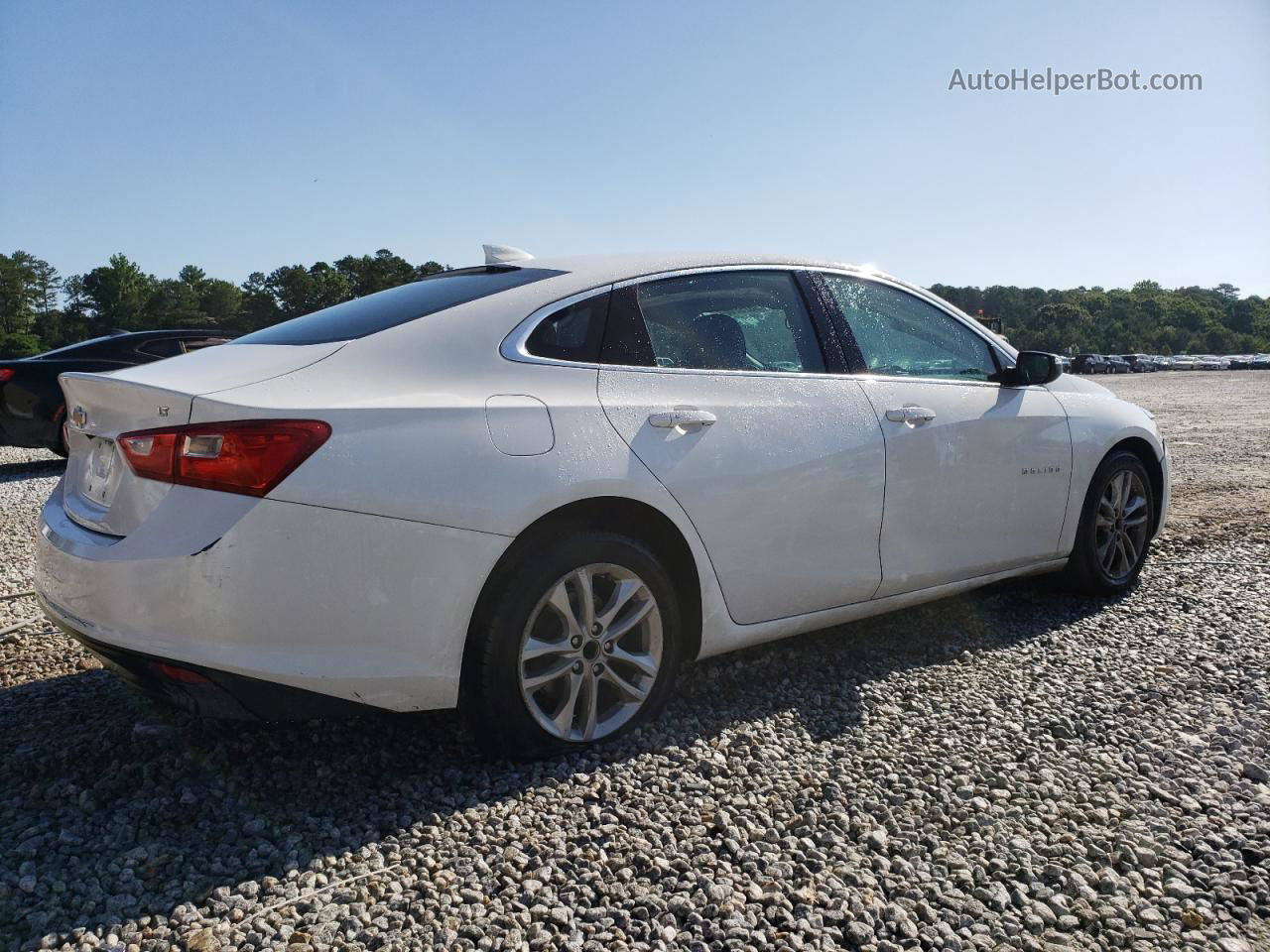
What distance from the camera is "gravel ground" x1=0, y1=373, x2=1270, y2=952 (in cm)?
220

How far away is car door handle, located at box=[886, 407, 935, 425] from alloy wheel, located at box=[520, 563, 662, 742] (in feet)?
4.10

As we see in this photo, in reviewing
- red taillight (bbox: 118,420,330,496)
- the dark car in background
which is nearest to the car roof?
red taillight (bbox: 118,420,330,496)

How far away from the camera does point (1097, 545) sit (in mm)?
4664

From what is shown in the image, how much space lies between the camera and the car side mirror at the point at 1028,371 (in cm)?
427

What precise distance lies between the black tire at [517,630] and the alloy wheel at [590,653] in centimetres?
2

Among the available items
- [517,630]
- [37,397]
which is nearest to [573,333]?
[517,630]

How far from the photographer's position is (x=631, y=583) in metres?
3.01

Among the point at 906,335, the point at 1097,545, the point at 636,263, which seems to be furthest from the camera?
the point at 1097,545

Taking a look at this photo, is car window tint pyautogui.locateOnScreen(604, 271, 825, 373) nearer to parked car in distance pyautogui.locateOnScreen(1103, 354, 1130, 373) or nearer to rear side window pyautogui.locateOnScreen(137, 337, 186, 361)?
rear side window pyautogui.locateOnScreen(137, 337, 186, 361)

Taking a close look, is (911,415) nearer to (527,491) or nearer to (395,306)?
(527,491)

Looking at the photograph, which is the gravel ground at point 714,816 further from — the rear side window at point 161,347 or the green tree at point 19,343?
the green tree at point 19,343

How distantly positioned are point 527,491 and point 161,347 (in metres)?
8.97

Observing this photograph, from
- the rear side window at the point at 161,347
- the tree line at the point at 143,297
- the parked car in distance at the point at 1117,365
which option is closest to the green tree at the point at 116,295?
the tree line at the point at 143,297

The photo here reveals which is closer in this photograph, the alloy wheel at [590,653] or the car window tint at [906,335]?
the alloy wheel at [590,653]
